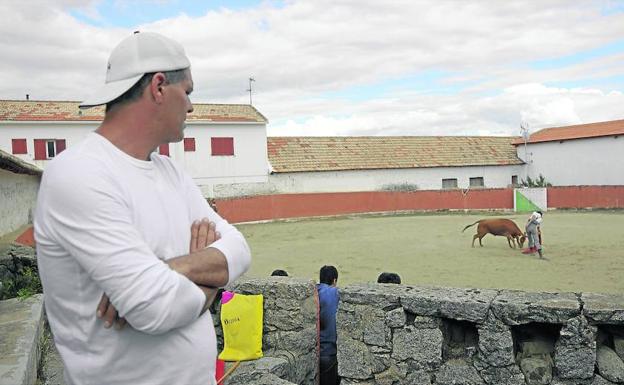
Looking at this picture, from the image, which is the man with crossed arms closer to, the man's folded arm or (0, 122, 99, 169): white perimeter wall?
the man's folded arm

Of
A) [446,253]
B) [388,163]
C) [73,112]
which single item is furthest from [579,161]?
[73,112]

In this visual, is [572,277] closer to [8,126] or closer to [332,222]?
[332,222]

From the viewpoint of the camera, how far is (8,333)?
2.72 m

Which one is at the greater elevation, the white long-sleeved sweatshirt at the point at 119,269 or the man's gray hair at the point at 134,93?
the man's gray hair at the point at 134,93

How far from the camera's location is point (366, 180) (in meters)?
30.5

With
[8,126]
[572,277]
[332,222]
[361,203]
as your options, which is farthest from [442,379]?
[8,126]

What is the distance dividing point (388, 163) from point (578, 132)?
11104 mm

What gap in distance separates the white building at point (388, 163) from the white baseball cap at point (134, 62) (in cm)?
2758

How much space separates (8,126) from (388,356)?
26.7 meters

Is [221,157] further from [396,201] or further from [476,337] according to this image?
[476,337]

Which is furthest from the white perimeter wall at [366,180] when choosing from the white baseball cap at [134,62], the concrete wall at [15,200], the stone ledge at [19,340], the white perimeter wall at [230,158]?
the white baseball cap at [134,62]

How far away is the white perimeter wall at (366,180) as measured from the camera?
1153 inches

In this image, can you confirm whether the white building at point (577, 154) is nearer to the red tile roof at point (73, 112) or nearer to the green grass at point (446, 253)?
the green grass at point (446, 253)

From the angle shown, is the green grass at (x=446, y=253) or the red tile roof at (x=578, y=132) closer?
the green grass at (x=446, y=253)
